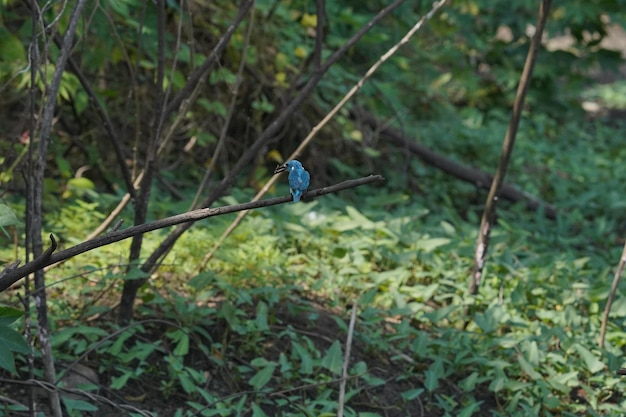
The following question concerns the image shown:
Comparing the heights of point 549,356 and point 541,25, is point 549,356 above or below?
below

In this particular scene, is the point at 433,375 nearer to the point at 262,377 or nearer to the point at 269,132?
the point at 262,377

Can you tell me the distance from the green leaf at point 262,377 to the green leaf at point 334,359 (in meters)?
0.19

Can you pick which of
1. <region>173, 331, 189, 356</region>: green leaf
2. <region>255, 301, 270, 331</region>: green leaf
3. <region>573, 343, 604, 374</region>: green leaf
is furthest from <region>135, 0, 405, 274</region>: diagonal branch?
<region>573, 343, 604, 374</region>: green leaf

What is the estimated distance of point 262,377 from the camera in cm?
305

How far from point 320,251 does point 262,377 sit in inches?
54.9

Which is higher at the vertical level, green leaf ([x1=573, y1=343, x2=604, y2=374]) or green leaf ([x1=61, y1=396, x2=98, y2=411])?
green leaf ([x1=61, y1=396, x2=98, y2=411])

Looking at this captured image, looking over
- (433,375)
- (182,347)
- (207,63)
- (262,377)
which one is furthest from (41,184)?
(433,375)

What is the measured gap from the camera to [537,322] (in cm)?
378

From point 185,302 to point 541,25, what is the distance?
1930 millimetres

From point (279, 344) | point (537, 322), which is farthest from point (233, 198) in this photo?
point (537, 322)

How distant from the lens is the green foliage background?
3160 millimetres

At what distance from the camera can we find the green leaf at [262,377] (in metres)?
3.02

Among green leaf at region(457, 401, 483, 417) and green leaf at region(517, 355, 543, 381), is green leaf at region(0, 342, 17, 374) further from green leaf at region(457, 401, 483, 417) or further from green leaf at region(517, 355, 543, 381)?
green leaf at region(517, 355, 543, 381)

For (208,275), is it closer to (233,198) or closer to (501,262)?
(233,198)
